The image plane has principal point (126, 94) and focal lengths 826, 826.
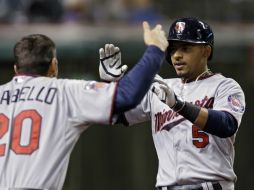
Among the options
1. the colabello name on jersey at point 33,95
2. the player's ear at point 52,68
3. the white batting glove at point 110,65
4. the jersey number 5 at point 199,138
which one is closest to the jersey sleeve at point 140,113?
the white batting glove at point 110,65

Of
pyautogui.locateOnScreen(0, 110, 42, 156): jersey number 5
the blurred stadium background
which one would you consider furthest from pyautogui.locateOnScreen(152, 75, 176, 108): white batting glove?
the blurred stadium background

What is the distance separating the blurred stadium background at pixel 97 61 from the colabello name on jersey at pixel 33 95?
21.7 feet

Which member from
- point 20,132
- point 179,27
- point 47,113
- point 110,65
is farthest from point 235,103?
point 20,132

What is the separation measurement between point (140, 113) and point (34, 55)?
1249 millimetres

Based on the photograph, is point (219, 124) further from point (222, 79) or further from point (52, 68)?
point (52, 68)

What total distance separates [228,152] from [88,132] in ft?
20.1

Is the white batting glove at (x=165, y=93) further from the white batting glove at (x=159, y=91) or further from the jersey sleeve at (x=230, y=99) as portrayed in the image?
the jersey sleeve at (x=230, y=99)

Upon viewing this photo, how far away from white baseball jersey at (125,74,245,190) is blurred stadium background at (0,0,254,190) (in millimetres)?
5737

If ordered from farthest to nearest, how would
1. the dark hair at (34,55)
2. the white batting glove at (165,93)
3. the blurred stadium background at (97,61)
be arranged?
1. the blurred stadium background at (97,61)
2. the white batting glove at (165,93)
3. the dark hair at (34,55)

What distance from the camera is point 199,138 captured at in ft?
17.2

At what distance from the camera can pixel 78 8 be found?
39.0 feet

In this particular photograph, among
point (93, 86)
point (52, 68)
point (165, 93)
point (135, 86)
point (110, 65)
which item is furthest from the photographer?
point (110, 65)

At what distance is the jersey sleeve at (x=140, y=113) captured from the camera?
5527 millimetres

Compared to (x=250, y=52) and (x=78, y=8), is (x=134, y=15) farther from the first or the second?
(x=250, y=52)
